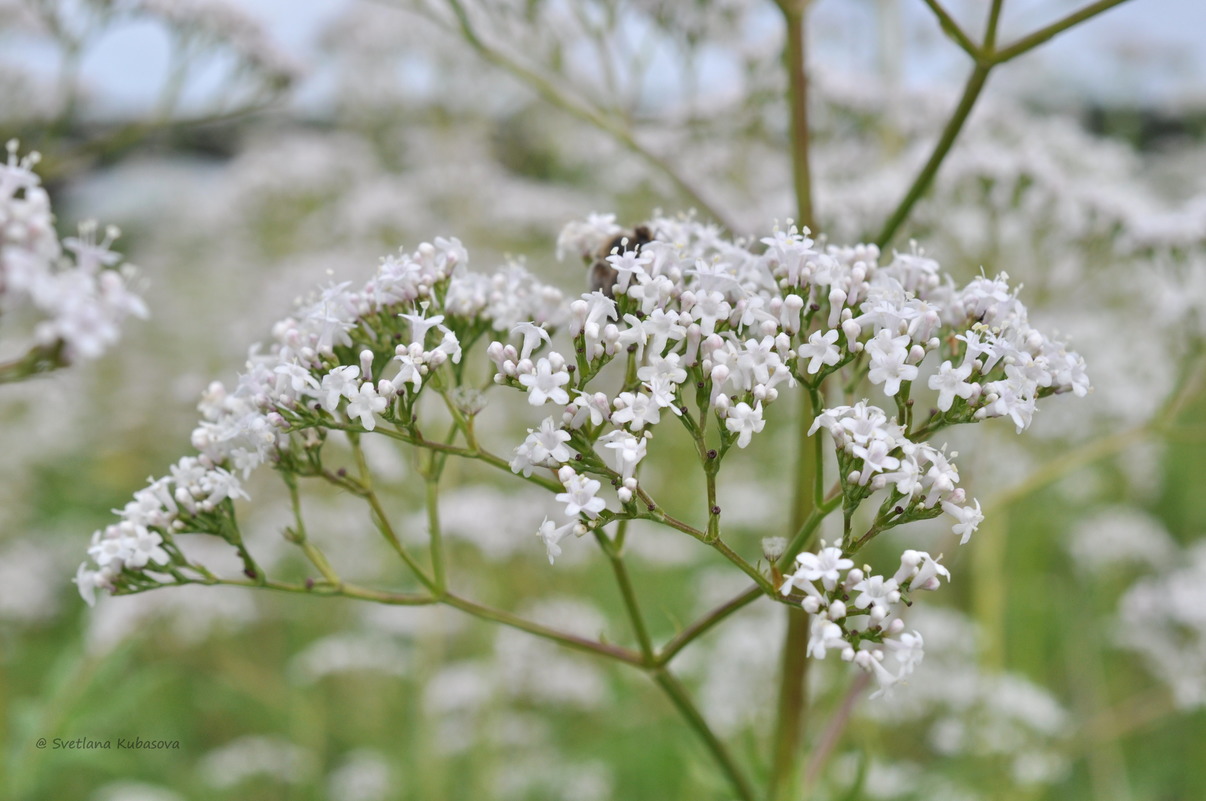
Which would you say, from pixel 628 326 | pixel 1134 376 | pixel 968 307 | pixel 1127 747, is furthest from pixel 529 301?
pixel 1134 376

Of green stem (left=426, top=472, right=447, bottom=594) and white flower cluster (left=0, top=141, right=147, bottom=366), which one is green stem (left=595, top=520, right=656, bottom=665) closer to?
green stem (left=426, top=472, right=447, bottom=594)

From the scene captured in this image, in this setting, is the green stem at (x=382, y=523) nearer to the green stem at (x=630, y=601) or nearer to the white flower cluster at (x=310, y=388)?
the white flower cluster at (x=310, y=388)

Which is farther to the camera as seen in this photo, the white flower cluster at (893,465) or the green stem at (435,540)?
the green stem at (435,540)

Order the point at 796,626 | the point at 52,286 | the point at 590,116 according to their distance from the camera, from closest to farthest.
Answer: the point at 52,286 < the point at 796,626 < the point at 590,116

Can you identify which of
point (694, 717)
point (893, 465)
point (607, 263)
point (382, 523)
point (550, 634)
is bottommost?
point (694, 717)

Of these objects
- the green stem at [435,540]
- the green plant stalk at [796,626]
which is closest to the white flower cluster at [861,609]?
the green plant stalk at [796,626]

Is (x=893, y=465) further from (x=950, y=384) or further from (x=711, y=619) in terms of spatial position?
(x=711, y=619)

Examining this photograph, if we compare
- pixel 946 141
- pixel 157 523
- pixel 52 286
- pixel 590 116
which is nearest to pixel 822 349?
pixel 946 141

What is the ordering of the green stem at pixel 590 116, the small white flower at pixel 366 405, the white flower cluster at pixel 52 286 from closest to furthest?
the white flower cluster at pixel 52 286
the small white flower at pixel 366 405
the green stem at pixel 590 116
